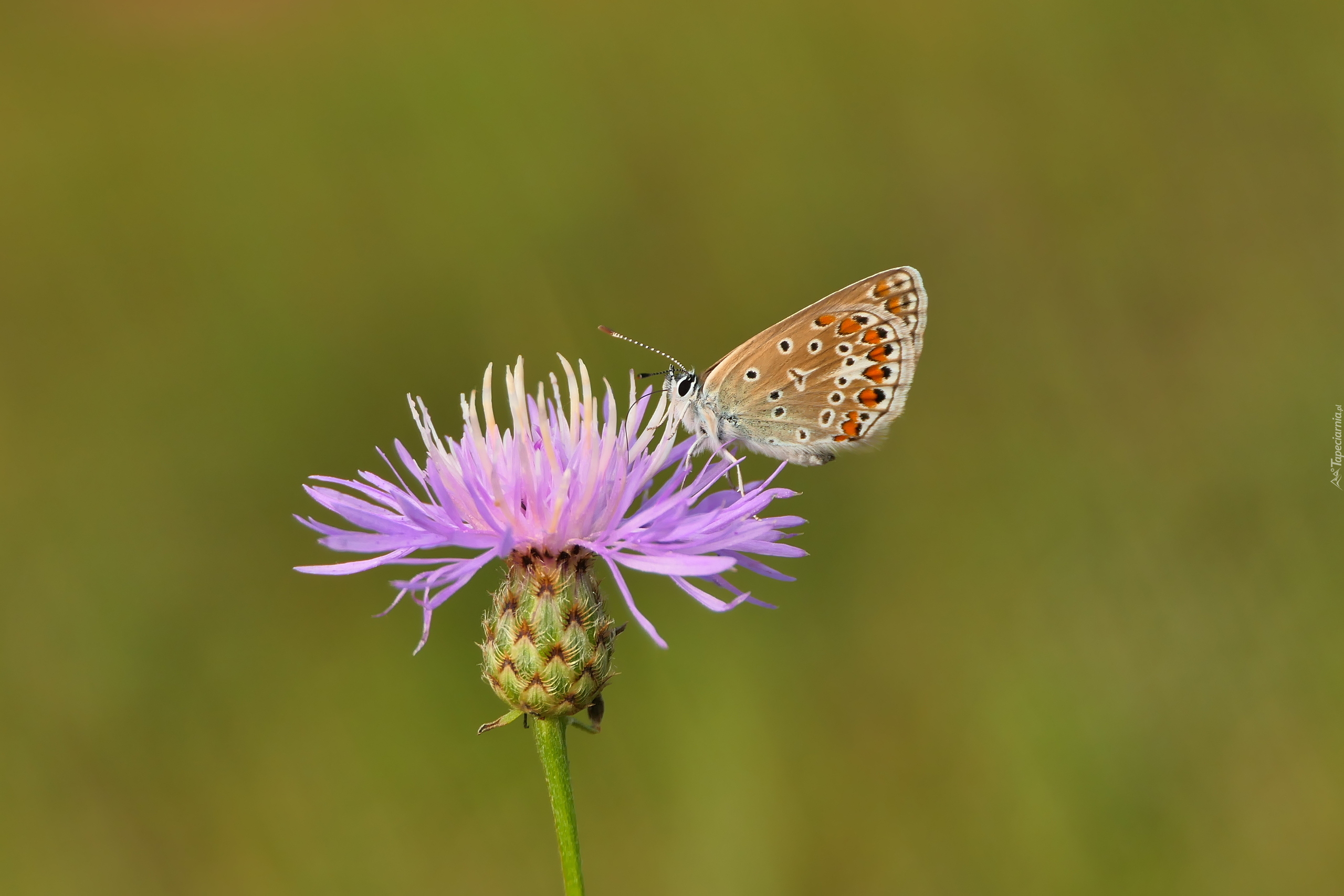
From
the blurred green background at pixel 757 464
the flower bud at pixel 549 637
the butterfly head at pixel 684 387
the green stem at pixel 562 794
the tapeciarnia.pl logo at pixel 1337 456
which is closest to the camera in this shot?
the green stem at pixel 562 794

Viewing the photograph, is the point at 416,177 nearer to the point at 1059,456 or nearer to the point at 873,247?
the point at 873,247

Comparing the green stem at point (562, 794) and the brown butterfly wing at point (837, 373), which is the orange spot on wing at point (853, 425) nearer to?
the brown butterfly wing at point (837, 373)

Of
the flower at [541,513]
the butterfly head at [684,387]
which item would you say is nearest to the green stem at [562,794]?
the flower at [541,513]

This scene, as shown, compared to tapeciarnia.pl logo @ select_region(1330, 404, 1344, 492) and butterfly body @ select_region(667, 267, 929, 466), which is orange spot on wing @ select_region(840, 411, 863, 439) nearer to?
butterfly body @ select_region(667, 267, 929, 466)

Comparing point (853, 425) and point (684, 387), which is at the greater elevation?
point (684, 387)

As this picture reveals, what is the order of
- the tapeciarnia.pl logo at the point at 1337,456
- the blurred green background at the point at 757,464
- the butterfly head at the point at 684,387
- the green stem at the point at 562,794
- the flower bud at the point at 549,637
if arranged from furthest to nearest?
the tapeciarnia.pl logo at the point at 1337,456 → the blurred green background at the point at 757,464 → the butterfly head at the point at 684,387 → the flower bud at the point at 549,637 → the green stem at the point at 562,794

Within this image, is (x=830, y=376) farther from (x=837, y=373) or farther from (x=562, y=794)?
(x=562, y=794)

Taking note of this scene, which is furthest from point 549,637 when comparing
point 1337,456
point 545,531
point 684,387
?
point 1337,456

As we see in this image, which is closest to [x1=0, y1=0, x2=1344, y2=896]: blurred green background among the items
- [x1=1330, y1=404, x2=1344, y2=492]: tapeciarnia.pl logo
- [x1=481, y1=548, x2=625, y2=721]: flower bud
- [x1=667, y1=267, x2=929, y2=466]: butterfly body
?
[x1=1330, y1=404, x2=1344, y2=492]: tapeciarnia.pl logo
